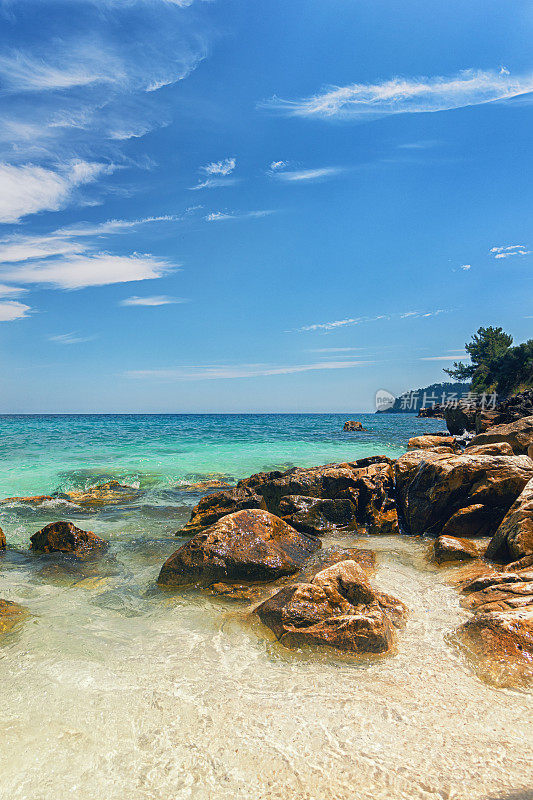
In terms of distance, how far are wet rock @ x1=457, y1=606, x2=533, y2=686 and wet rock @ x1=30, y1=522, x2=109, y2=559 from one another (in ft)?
19.4

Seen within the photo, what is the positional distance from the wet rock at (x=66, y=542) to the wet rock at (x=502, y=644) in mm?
5902

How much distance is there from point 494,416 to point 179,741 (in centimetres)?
3221

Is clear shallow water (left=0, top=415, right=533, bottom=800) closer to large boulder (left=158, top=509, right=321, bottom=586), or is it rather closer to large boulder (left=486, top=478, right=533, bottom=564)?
large boulder (left=158, top=509, right=321, bottom=586)

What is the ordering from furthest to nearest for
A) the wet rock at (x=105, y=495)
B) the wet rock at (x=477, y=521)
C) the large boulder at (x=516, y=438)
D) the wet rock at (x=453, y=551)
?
the large boulder at (x=516, y=438) < the wet rock at (x=105, y=495) < the wet rock at (x=477, y=521) < the wet rock at (x=453, y=551)

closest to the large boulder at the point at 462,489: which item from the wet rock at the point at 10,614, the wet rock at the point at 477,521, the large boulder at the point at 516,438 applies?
the wet rock at the point at 477,521

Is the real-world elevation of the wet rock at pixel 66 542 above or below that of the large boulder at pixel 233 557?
below

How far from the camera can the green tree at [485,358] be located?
5328 centimetres

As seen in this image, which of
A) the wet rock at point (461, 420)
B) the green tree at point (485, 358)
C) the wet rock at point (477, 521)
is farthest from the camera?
the green tree at point (485, 358)

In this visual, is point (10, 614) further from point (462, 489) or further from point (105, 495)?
point (105, 495)

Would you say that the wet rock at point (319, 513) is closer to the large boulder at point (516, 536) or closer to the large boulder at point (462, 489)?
the large boulder at point (462, 489)

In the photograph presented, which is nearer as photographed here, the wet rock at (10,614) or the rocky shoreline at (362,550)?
the rocky shoreline at (362,550)

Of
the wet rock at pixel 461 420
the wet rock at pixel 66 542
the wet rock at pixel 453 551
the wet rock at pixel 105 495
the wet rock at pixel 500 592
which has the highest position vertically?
the wet rock at pixel 461 420

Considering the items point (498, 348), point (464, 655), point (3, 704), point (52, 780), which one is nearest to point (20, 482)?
point (3, 704)

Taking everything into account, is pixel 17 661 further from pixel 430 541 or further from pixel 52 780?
pixel 430 541
